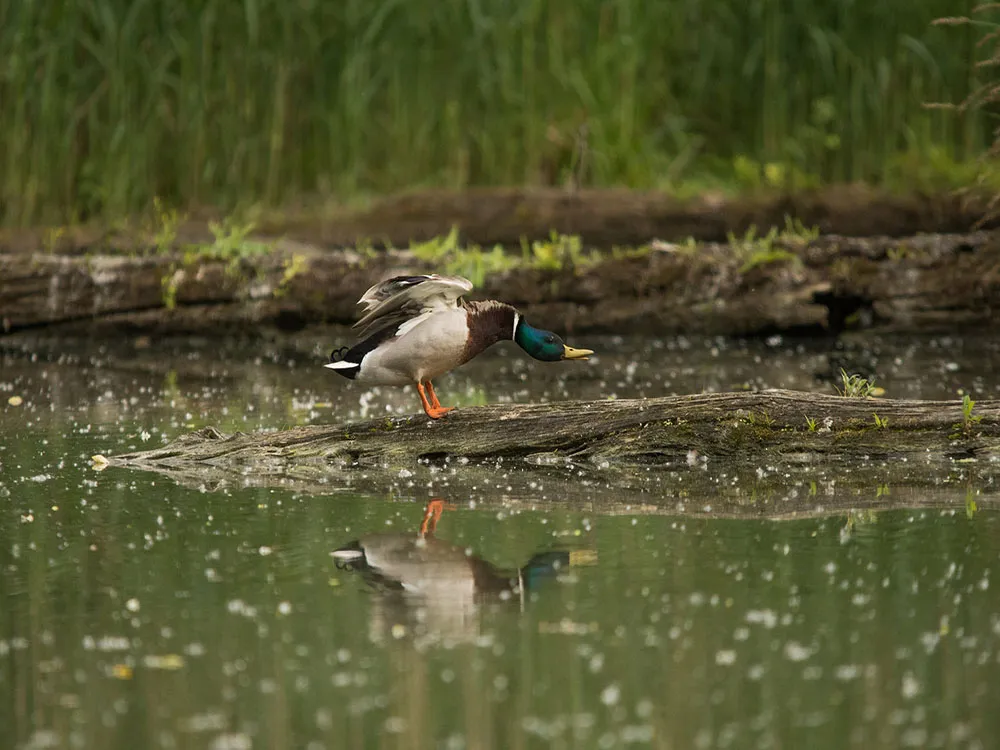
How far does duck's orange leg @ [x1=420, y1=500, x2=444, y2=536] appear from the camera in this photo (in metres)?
5.67

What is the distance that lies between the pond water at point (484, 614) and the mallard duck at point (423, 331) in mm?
485

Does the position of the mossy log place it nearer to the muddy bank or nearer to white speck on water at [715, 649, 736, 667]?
white speck on water at [715, 649, 736, 667]

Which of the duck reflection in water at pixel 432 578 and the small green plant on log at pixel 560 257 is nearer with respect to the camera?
the duck reflection in water at pixel 432 578

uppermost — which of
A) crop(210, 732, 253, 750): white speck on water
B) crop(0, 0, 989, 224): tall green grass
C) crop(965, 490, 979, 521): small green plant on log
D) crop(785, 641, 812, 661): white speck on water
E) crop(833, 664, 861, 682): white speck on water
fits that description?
crop(0, 0, 989, 224): tall green grass

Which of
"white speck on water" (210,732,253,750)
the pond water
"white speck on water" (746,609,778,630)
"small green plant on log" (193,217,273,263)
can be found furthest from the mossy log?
"small green plant on log" (193,217,273,263)

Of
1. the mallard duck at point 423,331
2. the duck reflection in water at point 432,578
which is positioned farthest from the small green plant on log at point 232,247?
the duck reflection in water at point 432,578

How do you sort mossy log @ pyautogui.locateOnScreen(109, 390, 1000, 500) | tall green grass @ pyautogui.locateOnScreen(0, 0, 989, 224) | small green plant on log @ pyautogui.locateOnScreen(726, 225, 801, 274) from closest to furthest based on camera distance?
mossy log @ pyautogui.locateOnScreen(109, 390, 1000, 500) → small green plant on log @ pyautogui.locateOnScreen(726, 225, 801, 274) → tall green grass @ pyautogui.locateOnScreen(0, 0, 989, 224)

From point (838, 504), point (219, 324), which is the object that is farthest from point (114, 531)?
point (219, 324)

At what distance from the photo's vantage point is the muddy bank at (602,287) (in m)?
11.1

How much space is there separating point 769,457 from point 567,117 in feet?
25.8

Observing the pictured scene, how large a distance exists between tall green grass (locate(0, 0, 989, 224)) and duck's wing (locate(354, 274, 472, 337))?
264 inches

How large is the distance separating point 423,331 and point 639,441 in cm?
110

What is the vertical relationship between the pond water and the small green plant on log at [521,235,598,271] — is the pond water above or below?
below

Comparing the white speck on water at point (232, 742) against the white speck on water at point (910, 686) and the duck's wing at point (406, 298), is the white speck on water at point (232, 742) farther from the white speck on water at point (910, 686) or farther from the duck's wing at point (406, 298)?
the duck's wing at point (406, 298)
